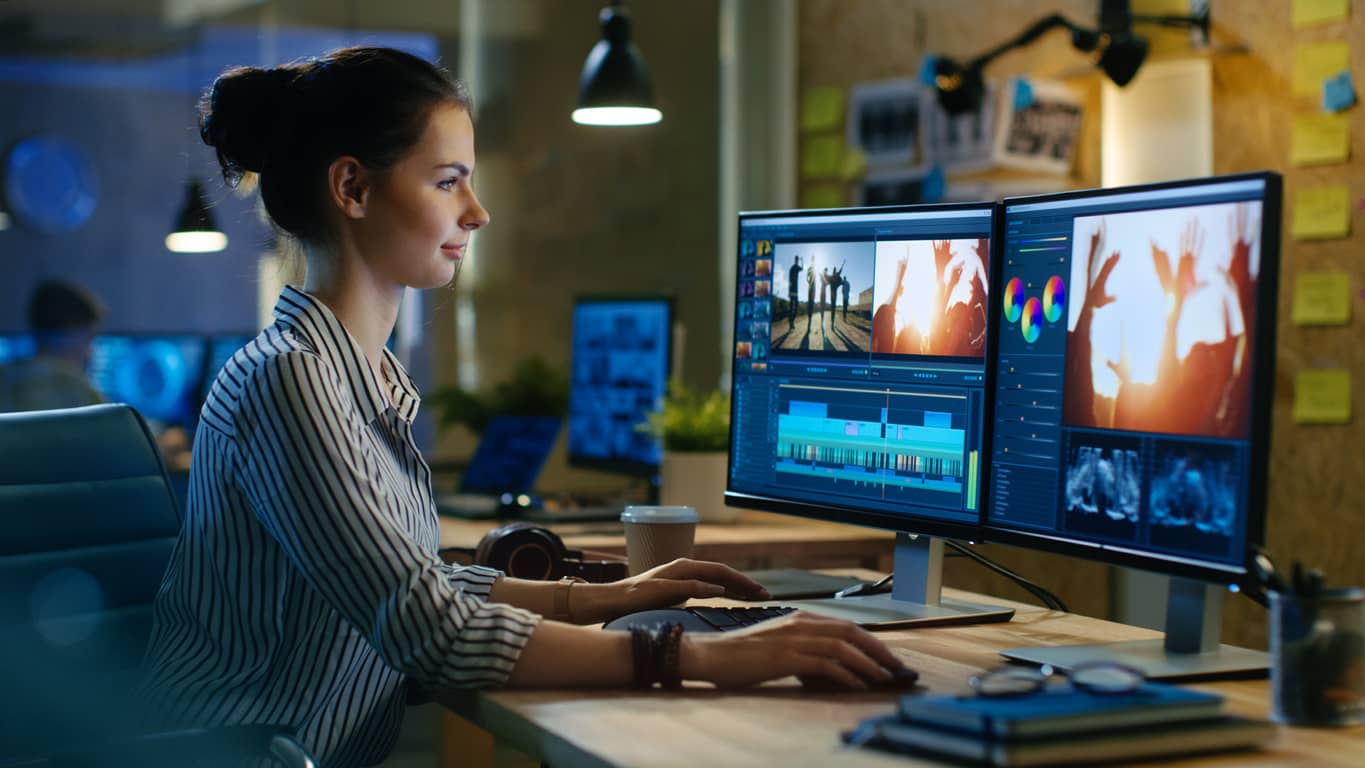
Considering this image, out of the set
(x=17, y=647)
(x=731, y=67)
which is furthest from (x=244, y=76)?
(x=731, y=67)

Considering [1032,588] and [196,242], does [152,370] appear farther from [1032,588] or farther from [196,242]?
[1032,588]

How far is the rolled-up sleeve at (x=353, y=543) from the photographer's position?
1304 millimetres

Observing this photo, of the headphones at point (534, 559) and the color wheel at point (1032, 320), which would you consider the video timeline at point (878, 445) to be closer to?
the color wheel at point (1032, 320)

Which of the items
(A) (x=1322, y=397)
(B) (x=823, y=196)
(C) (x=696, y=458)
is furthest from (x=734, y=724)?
(B) (x=823, y=196)

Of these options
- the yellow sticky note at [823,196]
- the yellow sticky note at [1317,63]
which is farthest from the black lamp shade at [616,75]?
the yellow sticky note at [1317,63]

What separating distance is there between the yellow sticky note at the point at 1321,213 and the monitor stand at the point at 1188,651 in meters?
1.69

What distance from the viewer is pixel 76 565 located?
1.68m

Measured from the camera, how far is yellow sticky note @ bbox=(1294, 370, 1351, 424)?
2.86 m

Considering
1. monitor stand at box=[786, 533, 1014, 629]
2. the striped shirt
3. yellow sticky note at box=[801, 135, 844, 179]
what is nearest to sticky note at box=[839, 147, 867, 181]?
yellow sticky note at box=[801, 135, 844, 179]

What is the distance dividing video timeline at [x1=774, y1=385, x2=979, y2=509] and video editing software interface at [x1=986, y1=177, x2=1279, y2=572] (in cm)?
6

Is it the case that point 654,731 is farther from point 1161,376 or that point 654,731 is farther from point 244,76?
point 244,76

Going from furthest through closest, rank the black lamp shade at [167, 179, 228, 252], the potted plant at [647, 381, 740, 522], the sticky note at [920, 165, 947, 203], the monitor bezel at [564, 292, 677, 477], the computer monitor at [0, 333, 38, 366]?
the black lamp shade at [167, 179, 228, 252], the computer monitor at [0, 333, 38, 366], the sticky note at [920, 165, 947, 203], the monitor bezel at [564, 292, 677, 477], the potted plant at [647, 381, 740, 522]

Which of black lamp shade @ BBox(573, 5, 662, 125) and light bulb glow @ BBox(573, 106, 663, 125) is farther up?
black lamp shade @ BBox(573, 5, 662, 125)

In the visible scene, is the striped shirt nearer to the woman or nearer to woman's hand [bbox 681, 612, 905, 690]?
the woman
